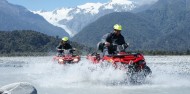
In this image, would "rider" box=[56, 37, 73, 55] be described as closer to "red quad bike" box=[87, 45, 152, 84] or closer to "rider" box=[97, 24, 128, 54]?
"rider" box=[97, 24, 128, 54]

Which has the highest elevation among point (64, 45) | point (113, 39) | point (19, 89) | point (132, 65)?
point (64, 45)

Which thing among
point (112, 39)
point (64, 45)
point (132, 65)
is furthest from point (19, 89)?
point (64, 45)

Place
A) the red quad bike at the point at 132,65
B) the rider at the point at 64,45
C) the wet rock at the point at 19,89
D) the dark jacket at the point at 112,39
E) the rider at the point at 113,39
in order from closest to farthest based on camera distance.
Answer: the wet rock at the point at 19,89
the red quad bike at the point at 132,65
the rider at the point at 113,39
the dark jacket at the point at 112,39
the rider at the point at 64,45

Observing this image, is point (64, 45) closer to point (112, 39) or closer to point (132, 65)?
point (112, 39)

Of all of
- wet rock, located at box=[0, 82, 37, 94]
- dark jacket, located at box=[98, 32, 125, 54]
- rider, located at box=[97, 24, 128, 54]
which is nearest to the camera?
wet rock, located at box=[0, 82, 37, 94]

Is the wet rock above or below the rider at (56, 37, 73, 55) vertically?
below

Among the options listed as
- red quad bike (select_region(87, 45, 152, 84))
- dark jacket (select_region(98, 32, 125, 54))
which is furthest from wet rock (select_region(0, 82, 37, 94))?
dark jacket (select_region(98, 32, 125, 54))

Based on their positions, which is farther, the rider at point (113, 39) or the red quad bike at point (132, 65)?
the rider at point (113, 39)

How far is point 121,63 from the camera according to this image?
1784 centimetres

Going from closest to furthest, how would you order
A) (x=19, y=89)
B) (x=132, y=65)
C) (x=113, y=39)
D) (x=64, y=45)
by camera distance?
1. (x=19, y=89)
2. (x=132, y=65)
3. (x=113, y=39)
4. (x=64, y=45)

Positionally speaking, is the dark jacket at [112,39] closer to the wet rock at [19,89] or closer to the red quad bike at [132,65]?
the red quad bike at [132,65]

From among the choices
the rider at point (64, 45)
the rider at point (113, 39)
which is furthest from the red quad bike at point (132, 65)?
A: the rider at point (64, 45)

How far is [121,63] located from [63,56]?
11032 millimetres

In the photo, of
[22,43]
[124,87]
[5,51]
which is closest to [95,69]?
[124,87]
